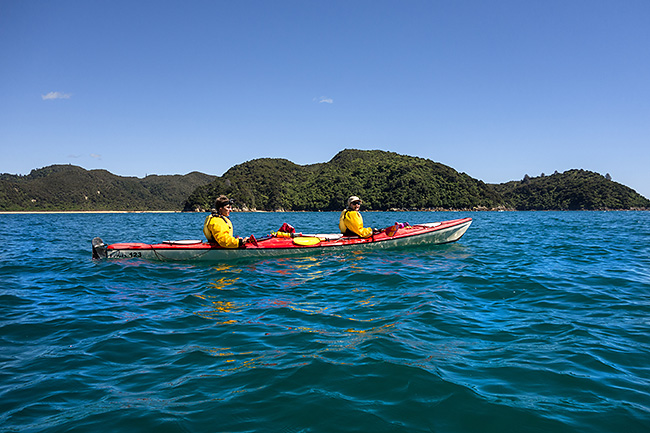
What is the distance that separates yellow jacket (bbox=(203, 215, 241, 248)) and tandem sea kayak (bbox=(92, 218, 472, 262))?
0.21 metres

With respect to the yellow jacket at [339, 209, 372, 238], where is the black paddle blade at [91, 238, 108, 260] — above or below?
below

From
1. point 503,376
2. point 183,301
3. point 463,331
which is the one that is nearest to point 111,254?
point 183,301

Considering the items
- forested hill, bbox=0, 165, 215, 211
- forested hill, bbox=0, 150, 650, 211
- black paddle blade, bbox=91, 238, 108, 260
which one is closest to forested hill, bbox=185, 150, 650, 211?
forested hill, bbox=0, 150, 650, 211

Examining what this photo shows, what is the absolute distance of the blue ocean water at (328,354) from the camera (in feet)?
9.50

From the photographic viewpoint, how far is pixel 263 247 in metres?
11.4

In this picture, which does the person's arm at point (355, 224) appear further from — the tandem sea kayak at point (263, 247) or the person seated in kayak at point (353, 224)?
the tandem sea kayak at point (263, 247)

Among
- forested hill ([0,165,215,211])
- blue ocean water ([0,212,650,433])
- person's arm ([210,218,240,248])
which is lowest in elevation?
blue ocean water ([0,212,650,433])

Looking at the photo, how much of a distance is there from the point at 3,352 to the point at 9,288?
4478 millimetres

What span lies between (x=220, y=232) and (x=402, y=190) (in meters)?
133

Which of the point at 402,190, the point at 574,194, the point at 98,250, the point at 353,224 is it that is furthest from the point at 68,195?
the point at 574,194

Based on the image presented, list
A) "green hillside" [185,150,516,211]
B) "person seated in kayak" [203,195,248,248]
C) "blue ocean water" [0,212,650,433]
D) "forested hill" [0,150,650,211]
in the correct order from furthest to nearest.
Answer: "green hillside" [185,150,516,211] → "forested hill" [0,150,650,211] → "person seated in kayak" [203,195,248,248] → "blue ocean water" [0,212,650,433]

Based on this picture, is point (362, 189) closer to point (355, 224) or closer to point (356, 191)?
point (356, 191)

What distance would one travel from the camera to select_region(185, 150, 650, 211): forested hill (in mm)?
137625

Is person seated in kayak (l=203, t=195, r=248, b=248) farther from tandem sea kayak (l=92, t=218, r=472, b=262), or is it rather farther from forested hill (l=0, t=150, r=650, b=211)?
forested hill (l=0, t=150, r=650, b=211)
